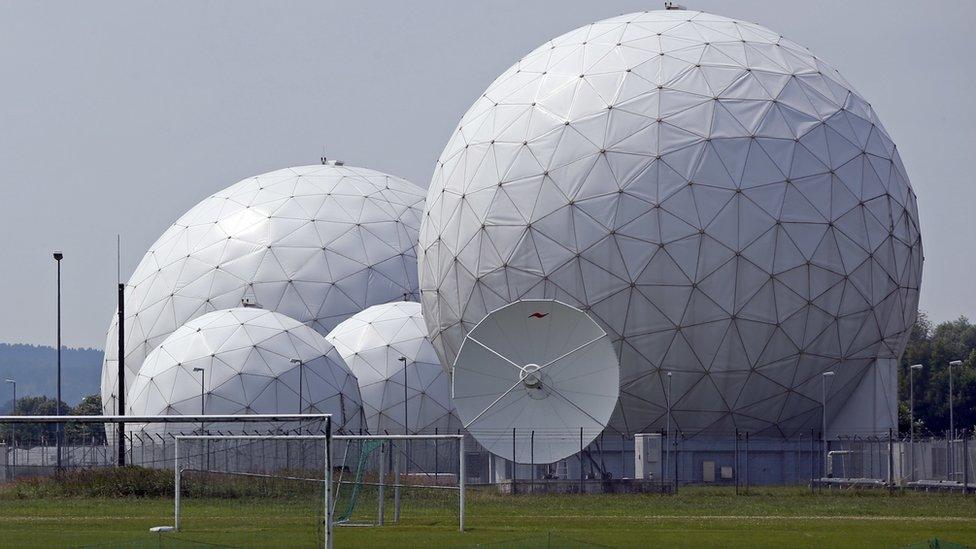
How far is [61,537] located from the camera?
94.7 ft

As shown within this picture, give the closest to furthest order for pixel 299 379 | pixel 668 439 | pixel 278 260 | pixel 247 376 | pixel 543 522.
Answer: pixel 543 522 → pixel 668 439 → pixel 247 376 → pixel 299 379 → pixel 278 260

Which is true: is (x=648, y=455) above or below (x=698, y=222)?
below

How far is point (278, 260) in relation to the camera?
8538cm

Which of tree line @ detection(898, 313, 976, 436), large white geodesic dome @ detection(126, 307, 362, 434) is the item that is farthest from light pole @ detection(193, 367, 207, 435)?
tree line @ detection(898, 313, 976, 436)

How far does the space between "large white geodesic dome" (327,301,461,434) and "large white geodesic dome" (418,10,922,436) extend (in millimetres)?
17810

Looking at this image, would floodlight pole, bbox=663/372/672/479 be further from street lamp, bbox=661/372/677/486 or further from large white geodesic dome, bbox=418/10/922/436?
large white geodesic dome, bbox=418/10/922/436

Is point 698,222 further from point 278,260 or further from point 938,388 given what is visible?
point 938,388

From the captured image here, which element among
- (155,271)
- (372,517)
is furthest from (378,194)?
(372,517)

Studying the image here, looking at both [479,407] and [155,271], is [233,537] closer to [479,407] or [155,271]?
[479,407]

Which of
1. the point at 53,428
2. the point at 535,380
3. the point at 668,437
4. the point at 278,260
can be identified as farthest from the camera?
the point at 53,428

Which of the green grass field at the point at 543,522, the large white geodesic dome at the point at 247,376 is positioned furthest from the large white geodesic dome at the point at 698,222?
the green grass field at the point at 543,522

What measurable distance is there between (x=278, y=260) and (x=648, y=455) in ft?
115

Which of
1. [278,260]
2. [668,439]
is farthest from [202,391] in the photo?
[278,260]

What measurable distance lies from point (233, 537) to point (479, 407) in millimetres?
20433
